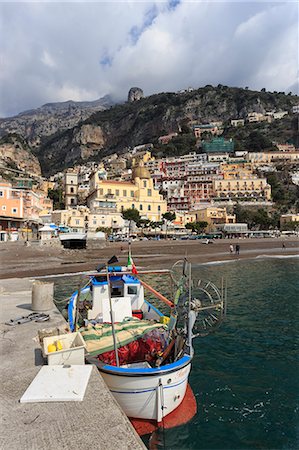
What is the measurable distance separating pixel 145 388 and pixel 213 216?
75676 mm

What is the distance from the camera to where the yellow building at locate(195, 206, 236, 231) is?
255 feet

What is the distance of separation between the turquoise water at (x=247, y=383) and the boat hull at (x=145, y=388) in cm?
47

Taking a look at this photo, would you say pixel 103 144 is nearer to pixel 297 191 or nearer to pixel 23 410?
pixel 297 191

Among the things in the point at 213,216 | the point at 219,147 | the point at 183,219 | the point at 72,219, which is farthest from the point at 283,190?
the point at 72,219

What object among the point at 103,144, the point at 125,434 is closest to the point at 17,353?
the point at 125,434

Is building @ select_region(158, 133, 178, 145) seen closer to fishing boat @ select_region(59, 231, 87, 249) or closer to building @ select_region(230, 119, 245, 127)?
building @ select_region(230, 119, 245, 127)

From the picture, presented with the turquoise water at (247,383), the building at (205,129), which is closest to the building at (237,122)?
the building at (205,129)

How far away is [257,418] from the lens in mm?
5809

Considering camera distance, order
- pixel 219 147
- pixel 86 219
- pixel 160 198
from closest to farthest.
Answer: pixel 86 219 < pixel 160 198 < pixel 219 147

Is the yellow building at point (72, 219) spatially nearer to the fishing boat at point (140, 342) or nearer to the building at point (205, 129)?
the fishing boat at point (140, 342)

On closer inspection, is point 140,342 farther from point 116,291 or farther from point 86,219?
point 86,219

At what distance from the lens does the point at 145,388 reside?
5273 millimetres

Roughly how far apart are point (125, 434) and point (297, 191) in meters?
110

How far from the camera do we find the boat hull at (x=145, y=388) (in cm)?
525
